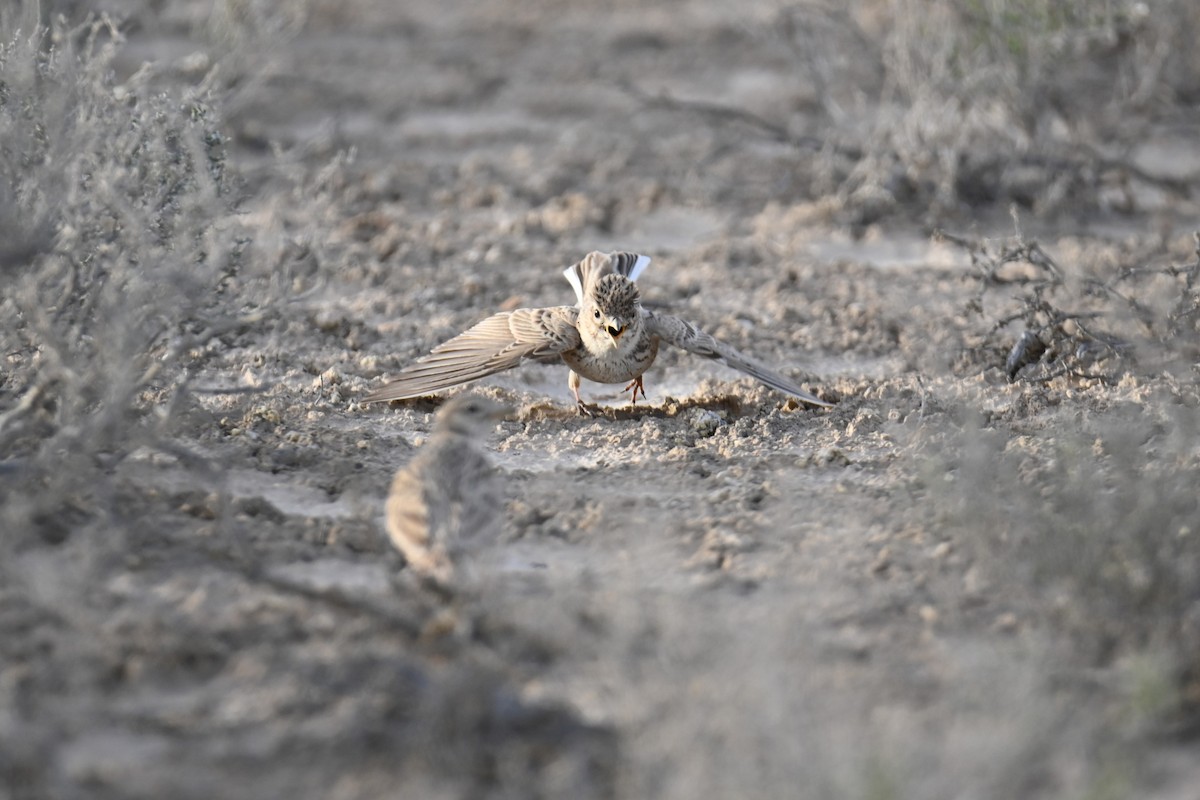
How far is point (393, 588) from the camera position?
4402 mm

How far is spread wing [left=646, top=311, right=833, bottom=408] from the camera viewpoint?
6.37 metres

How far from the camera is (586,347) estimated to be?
6.64m

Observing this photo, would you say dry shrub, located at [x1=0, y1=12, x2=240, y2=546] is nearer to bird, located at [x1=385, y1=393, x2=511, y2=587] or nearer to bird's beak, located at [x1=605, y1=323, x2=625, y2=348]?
bird, located at [x1=385, y1=393, x2=511, y2=587]

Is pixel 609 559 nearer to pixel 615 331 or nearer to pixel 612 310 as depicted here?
pixel 615 331

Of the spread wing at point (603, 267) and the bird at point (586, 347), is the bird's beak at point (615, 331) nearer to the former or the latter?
the bird at point (586, 347)

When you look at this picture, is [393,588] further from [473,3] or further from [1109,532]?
[473,3]

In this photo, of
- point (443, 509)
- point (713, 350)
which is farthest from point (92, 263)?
point (713, 350)

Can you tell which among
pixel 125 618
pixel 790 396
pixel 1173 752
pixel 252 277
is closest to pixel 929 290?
pixel 790 396

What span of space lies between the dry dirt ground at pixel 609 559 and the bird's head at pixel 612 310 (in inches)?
15.7

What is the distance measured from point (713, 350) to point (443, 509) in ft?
7.66

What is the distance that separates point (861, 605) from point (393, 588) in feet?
4.96

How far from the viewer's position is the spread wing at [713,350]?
6371mm

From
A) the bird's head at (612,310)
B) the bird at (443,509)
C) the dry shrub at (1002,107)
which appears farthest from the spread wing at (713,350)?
the dry shrub at (1002,107)

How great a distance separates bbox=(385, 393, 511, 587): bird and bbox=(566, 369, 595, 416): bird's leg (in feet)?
5.23
